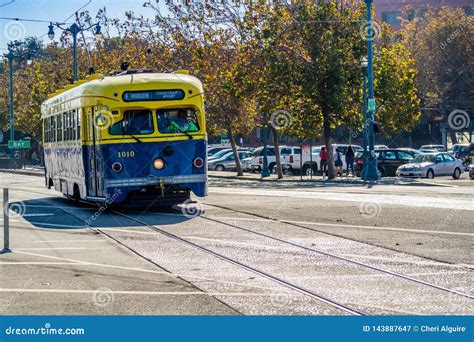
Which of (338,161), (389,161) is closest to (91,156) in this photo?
(338,161)

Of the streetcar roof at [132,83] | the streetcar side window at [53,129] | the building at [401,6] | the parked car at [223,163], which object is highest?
the building at [401,6]

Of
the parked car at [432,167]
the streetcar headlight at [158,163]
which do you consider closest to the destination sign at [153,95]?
the streetcar headlight at [158,163]

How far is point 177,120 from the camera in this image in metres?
21.9

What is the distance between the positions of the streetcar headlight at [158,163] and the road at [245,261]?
1.13 meters

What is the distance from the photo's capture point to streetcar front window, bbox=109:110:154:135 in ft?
70.6

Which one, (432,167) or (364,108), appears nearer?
(364,108)

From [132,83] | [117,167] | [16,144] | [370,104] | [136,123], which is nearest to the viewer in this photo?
[117,167]

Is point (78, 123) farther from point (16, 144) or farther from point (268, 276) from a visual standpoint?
point (16, 144)

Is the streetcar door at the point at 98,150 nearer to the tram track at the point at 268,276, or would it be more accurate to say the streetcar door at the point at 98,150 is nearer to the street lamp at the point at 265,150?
the tram track at the point at 268,276

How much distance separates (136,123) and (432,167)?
27976 millimetres

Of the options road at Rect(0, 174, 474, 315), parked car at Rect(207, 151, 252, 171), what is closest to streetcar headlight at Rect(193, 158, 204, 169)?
road at Rect(0, 174, 474, 315)

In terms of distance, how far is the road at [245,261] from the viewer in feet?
32.3
